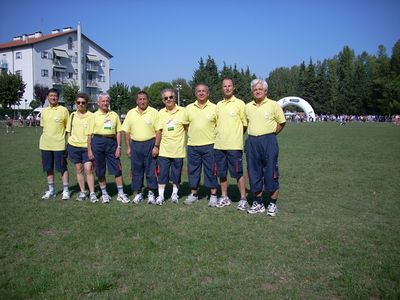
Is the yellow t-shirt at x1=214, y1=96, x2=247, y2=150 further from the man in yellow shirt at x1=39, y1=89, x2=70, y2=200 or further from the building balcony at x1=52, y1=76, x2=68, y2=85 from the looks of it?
the building balcony at x1=52, y1=76, x2=68, y2=85

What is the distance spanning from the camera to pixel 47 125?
297 inches

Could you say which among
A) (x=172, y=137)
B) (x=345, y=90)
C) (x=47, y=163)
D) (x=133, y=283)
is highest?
(x=345, y=90)

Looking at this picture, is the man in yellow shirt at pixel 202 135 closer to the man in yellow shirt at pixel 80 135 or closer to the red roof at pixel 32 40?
the man in yellow shirt at pixel 80 135

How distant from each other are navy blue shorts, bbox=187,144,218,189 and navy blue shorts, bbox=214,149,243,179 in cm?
11

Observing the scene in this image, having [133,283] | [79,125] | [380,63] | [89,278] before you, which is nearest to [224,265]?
[133,283]

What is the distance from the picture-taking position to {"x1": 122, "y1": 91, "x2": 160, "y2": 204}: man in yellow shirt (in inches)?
284

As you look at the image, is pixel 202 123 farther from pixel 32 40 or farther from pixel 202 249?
pixel 32 40

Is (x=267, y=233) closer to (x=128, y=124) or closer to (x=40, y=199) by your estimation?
(x=128, y=124)

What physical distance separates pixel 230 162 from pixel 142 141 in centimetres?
171

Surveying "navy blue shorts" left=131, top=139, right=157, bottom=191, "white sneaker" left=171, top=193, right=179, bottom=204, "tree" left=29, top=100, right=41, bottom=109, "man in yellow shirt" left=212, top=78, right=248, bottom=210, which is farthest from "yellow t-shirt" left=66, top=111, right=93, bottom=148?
"tree" left=29, top=100, right=41, bottom=109

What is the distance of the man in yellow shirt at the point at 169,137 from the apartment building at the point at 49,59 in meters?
58.8

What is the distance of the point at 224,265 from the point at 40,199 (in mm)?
4807

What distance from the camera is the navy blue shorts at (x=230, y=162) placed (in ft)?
22.5

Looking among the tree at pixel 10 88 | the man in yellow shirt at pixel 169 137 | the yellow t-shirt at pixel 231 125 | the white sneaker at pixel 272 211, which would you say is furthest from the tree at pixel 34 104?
the white sneaker at pixel 272 211
